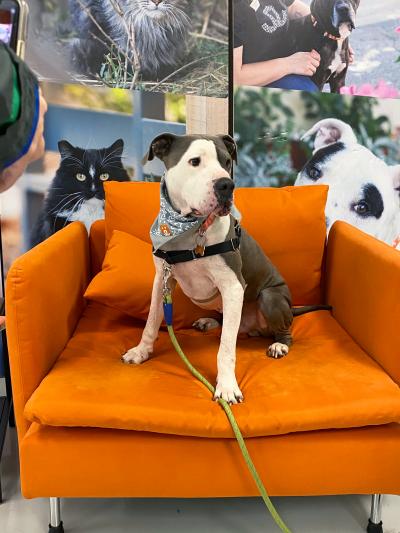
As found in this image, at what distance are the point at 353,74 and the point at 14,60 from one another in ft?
7.42

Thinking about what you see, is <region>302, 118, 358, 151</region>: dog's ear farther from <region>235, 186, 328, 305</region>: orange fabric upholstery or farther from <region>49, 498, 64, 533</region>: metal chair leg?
<region>49, 498, 64, 533</region>: metal chair leg

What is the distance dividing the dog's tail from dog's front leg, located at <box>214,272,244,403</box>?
43 cm

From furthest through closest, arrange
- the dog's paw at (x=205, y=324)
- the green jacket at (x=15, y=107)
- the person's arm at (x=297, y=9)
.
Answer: the person's arm at (x=297, y=9), the dog's paw at (x=205, y=324), the green jacket at (x=15, y=107)

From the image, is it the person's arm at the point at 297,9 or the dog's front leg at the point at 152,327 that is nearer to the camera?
the dog's front leg at the point at 152,327

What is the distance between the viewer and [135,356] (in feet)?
5.65

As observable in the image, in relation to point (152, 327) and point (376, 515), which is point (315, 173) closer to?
point (152, 327)

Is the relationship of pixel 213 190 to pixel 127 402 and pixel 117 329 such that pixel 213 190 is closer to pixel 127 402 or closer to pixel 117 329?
pixel 127 402

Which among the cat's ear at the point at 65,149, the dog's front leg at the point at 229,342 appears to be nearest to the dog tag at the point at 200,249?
the dog's front leg at the point at 229,342

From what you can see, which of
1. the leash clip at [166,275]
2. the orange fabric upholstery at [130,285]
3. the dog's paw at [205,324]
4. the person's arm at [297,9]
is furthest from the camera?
the person's arm at [297,9]

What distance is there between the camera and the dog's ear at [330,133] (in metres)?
2.63

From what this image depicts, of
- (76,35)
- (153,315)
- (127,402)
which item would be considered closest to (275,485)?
(127,402)

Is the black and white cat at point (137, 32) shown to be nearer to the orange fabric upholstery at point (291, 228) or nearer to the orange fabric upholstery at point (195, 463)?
the orange fabric upholstery at point (291, 228)

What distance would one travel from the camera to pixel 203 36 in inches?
95.0

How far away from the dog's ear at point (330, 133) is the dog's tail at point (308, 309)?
94 cm
